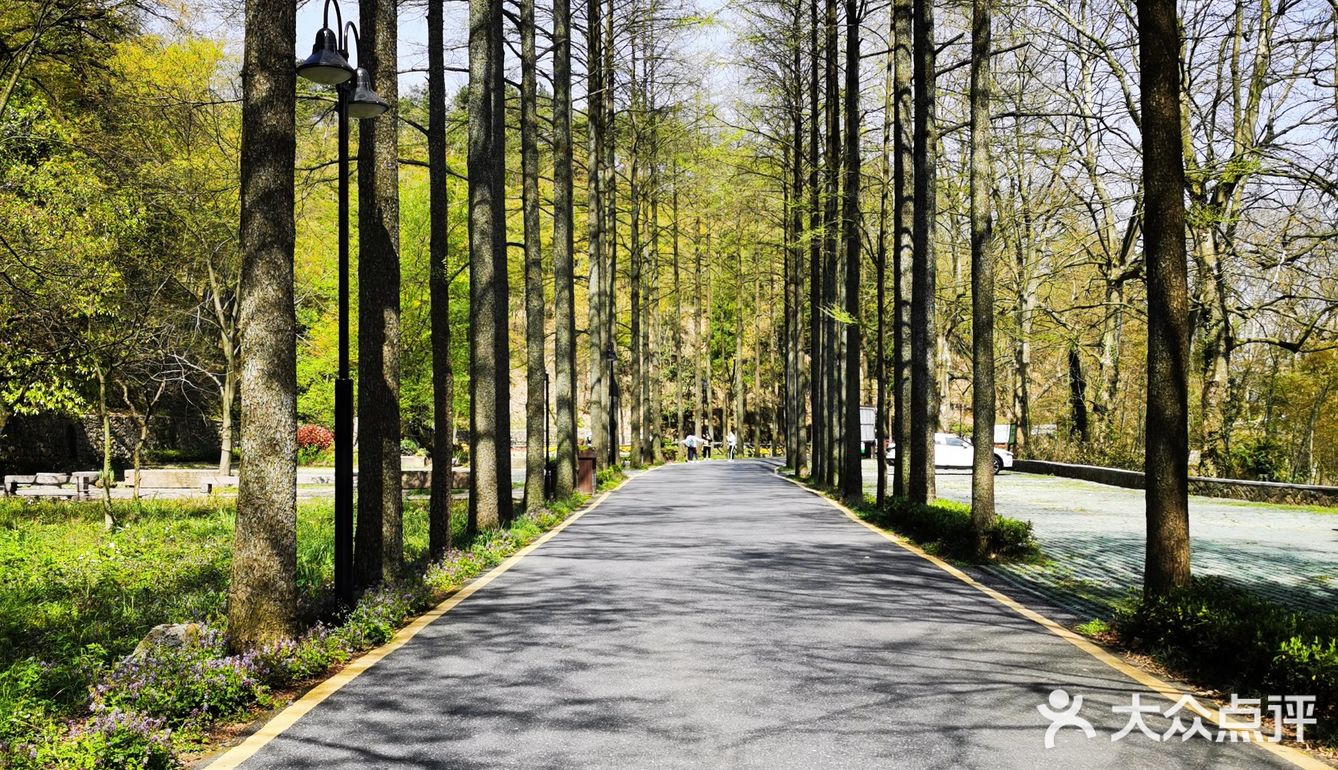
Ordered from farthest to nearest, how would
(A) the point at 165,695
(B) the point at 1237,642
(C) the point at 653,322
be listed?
(C) the point at 653,322 → (B) the point at 1237,642 → (A) the point at 165,695

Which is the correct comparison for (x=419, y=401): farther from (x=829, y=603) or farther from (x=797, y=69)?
(x=829, y=603)

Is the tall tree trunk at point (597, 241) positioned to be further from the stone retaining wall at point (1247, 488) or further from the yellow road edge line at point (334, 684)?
the yellow road edge line at point (334, 684)

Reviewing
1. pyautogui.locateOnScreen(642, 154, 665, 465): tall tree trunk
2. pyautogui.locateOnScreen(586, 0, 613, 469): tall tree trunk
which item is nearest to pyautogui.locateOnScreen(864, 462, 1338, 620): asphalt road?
pyautogui.locateOnScreen(586, 0, 613, 469): tall tree trunk

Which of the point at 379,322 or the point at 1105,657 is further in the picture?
the point at 379,322

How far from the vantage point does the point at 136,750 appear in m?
5.33

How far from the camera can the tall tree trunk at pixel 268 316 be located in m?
7.89

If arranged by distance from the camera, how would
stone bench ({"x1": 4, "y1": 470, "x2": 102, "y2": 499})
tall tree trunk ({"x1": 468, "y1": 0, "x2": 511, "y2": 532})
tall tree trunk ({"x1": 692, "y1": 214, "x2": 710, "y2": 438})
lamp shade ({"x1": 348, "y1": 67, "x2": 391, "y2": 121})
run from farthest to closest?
tall tree trunk ({"x1": 692, "y1": 214, "x2": 710, "y2": 438})
stone bench ({"x1": 4, "y1": 470, "x2": 102, "y2": 499})
tall tree trunk ({"x1": 468, "y1": 0, "x2": 511, "y2": 532})
lamp shade ({"x1": 348, "y1": 67, "x2": 391, "y2": 121})

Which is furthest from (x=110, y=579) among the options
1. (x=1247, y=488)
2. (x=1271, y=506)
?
(x=1247, y=488)

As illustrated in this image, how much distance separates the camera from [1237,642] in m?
7.04

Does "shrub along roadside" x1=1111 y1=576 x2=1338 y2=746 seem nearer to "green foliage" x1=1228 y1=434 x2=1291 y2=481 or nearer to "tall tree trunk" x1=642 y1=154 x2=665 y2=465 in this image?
"green foliage" x1=1228 y1=434 x2=1291 y2=481

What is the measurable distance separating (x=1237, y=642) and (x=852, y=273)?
15.8m

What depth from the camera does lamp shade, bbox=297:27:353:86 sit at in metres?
8.84

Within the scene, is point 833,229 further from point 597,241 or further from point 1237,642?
point 1237,642

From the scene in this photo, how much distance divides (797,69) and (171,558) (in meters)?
22.4
